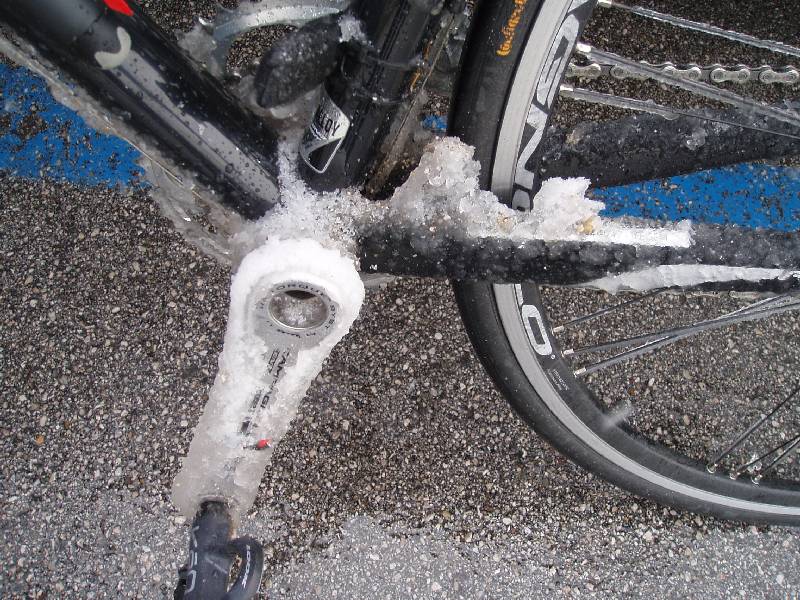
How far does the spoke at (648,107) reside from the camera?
1074 mm

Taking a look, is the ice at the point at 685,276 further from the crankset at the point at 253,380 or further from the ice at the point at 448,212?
the crankset at the point at 253,380

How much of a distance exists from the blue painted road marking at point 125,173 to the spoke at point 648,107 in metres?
0.67

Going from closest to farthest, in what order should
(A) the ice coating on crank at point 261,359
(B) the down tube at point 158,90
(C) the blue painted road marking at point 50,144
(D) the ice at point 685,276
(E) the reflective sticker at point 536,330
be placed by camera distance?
(B) the down tube at point 158,90, (A) the ice coating on crank at point 261,359, (D) the ice at point 685,276, (E) the reflective sticker at point 536,330, (C) the blue painted road marking at point 50,144

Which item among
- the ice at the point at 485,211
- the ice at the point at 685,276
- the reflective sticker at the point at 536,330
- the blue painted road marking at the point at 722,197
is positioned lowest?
the blue painted road marking at the point at 722,197

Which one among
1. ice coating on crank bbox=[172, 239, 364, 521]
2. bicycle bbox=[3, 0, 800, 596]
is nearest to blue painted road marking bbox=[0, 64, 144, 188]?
bicycle bbox=[3, 0, 800, 596]

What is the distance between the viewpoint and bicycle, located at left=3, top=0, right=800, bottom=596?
87 centimetres

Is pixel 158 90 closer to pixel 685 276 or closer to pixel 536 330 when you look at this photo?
pixel 536 330

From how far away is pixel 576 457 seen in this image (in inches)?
54.1

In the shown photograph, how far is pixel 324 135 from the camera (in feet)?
3.07

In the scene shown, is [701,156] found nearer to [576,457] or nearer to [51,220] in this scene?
[576,457]

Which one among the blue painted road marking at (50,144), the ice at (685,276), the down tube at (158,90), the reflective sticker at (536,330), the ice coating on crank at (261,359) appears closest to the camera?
the down tube at (158,90)

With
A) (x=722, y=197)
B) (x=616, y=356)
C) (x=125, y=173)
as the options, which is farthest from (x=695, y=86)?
(x=125, y=173)

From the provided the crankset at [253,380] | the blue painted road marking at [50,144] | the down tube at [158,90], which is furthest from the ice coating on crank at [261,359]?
the blue painted road marking at [50,144]

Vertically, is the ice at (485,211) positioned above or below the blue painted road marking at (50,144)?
above
